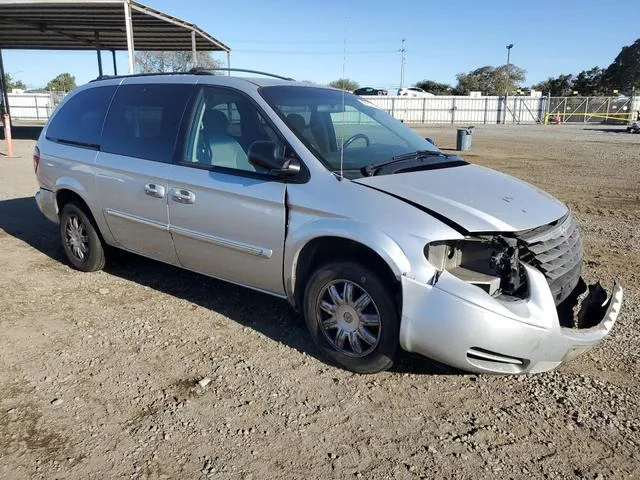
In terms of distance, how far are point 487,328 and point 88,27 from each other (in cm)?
2270

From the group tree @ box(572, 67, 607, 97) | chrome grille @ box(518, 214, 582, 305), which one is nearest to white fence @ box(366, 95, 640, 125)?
tree @ box(572, 67, 607, 97)

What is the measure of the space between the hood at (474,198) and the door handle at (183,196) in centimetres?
138

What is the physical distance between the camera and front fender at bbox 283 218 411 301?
9.96 ft

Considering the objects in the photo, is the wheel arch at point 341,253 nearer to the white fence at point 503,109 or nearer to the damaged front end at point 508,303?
the damaged front end at point 508,303

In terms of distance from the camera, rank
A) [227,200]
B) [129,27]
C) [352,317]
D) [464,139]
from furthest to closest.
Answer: [464,139]
[129,27]
[227,200]
[352,317]

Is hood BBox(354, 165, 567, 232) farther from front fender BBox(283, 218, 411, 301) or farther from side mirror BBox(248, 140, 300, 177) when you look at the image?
side mirror BBox(248, 140, 300, 177)

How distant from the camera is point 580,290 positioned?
3.68 m

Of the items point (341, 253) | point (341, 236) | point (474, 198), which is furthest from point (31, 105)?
point (474, 198)

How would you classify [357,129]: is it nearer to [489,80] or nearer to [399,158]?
[399,158]

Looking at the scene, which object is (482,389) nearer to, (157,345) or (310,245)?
(310,245)

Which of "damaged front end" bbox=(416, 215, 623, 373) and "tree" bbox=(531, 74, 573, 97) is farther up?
"tree" bbox=(531, 74, 573, 97)

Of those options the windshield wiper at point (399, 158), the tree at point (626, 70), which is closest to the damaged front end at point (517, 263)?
the windshield wiper at point (399, 158)

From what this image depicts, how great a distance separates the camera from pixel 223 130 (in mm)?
4066

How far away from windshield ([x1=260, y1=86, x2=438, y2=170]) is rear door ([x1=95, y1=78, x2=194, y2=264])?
0.92 m
